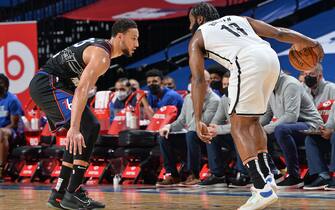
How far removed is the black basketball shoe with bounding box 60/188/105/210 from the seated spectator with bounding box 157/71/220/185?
10.7ft

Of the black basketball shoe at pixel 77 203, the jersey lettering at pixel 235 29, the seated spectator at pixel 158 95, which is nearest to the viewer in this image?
the jersey lettering at pixel 235 29

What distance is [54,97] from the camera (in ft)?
20.4

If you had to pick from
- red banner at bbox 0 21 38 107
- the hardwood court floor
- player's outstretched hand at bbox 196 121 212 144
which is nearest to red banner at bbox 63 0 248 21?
red banner at bbox 0 21 38 107

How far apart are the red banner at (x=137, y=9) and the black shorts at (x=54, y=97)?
20.5 feet

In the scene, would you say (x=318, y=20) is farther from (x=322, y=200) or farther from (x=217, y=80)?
(x=322, y=200)

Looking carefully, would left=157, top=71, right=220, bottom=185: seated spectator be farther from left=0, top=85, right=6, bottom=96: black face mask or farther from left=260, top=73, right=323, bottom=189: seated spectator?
left=0, top=85, right=6, bottom=96: black face mask

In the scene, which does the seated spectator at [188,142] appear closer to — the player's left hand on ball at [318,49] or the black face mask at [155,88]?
the black face mask at [155,88]

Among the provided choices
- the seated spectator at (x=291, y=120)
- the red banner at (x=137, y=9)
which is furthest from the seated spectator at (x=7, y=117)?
the seated spectator at (x=291, y=120)

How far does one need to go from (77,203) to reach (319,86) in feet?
Result: 12.5

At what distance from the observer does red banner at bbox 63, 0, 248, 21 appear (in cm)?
1257

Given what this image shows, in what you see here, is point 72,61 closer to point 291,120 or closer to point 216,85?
point 291,120

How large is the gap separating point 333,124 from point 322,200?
65.4 inches

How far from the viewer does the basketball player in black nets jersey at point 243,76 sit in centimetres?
555

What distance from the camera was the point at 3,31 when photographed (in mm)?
12336
